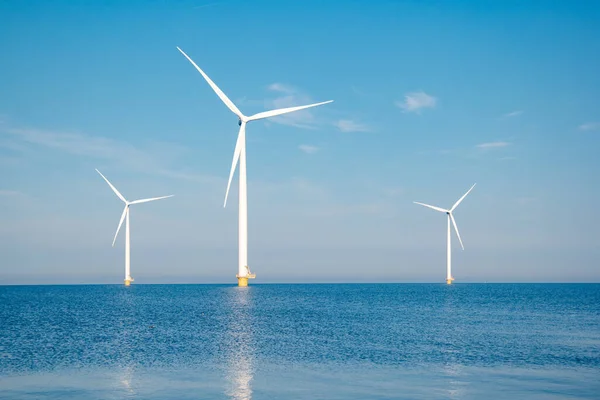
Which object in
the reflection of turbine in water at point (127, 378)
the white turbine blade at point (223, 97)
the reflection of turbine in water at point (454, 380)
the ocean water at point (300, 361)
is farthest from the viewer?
the white turbine blade at point (223, 97)

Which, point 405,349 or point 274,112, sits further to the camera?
point 274,112

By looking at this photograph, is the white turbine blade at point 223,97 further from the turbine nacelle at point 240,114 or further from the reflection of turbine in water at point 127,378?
the reflection of turbine in water at point 127,378

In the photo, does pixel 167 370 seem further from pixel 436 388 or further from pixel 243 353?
pixel 436 388

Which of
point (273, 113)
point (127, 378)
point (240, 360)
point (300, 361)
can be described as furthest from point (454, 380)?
point (273, 113)

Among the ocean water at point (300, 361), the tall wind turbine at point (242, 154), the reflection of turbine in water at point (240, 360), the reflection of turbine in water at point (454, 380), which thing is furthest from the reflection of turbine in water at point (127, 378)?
the tall wind turbine at point (242, 154)

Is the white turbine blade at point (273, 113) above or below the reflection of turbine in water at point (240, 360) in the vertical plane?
above

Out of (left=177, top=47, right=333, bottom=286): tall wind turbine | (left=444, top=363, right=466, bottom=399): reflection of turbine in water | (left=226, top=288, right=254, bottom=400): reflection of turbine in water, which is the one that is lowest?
(left=226, top=288, right=254, bottom=400): reflection of turbine in water

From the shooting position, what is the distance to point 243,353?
1893 inches

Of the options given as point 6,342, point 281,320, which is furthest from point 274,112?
point 6,342

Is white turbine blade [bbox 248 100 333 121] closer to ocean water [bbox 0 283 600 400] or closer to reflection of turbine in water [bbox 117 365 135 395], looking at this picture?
ocean water [bbox 0 283 600 400]

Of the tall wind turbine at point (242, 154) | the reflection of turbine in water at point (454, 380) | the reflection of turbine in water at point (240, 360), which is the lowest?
the reflection of turbine in water at point (240, 360)

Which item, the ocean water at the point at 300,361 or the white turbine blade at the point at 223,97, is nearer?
the ocean water at the point at 300,361

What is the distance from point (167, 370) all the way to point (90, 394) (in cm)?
782

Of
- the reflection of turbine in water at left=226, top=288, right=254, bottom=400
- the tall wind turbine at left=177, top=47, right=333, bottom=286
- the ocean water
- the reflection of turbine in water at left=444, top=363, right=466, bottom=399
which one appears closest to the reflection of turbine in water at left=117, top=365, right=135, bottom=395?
the ocean water
